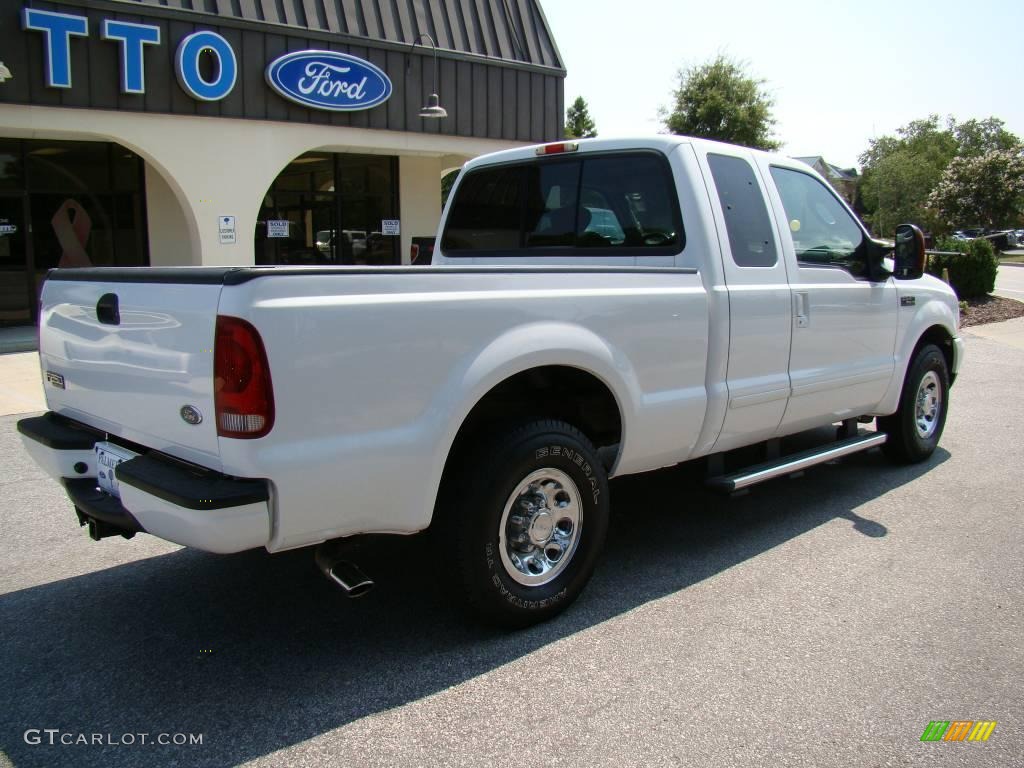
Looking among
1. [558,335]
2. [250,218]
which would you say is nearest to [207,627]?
[558,335]

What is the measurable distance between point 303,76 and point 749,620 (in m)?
11.3

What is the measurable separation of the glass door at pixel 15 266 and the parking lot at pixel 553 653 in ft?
30.3

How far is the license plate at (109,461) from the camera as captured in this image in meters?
3.20

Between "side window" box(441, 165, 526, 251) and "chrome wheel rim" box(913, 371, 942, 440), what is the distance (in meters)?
3.13

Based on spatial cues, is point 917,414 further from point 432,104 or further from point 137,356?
point 432,104

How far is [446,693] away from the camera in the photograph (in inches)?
121

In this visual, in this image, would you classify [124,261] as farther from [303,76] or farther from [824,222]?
[824,222]

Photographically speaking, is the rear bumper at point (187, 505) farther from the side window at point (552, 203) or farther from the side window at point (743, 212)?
the side window at point (743, 212)

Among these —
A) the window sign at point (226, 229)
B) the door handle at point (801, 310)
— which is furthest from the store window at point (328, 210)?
the door handle at point (801, 310)

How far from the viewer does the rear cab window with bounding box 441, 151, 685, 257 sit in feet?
14.3

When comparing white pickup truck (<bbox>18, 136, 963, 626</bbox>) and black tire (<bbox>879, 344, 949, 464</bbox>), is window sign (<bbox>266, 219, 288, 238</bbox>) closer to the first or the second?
white pickup truck (<bbox>18, 136, 963, 626</bbox>)

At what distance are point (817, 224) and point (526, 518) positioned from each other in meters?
2.73

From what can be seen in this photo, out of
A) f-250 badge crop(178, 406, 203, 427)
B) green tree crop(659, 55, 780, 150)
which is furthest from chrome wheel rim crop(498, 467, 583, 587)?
green tree crop(659, 55, 780, 150)

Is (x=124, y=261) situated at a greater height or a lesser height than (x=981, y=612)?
greater
